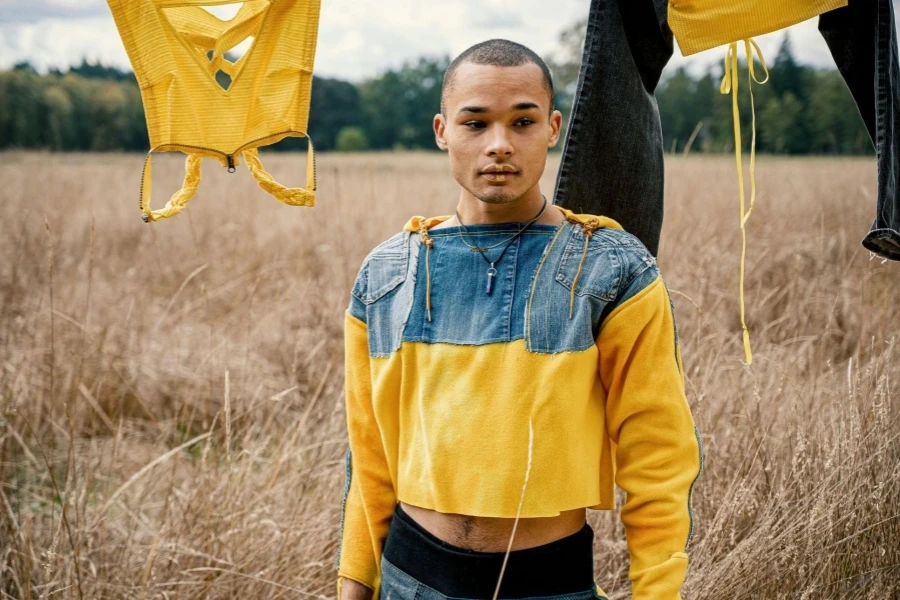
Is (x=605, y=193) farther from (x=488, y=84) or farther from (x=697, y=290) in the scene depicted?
(x=697, y=290)

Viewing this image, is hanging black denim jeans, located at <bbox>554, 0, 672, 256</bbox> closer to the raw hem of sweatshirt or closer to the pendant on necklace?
the pendant on necklace

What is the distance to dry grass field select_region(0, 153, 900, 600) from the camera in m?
1.84

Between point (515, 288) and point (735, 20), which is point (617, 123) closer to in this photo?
point (735, 20)

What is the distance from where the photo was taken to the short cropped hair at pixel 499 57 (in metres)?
1.23

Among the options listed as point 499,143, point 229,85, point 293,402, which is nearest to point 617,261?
point 499,143

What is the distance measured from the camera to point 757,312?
139 inches

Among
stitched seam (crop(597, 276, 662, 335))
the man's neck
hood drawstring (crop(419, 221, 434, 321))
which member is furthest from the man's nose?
stitched seam (crop(597, 276, 662, 335))

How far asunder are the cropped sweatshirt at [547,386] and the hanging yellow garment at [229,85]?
0.36 metres

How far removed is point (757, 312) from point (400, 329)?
9.00 ft

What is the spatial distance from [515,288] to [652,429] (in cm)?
33

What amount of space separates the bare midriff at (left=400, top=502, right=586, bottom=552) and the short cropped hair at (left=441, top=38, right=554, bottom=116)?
28.5 inches

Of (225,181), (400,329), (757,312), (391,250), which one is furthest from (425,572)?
(225,181)

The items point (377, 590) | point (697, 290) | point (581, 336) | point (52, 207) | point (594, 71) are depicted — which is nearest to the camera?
point (581, 336)

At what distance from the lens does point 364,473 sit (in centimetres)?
141
